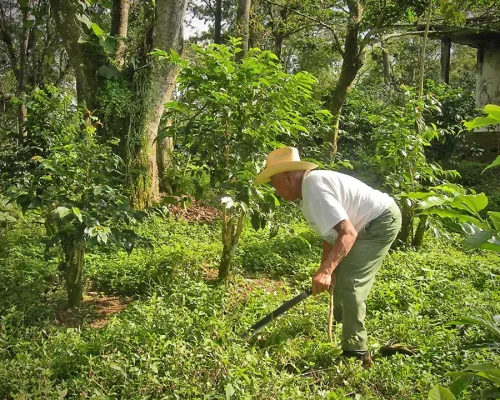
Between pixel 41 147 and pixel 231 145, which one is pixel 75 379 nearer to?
pixel 231 145

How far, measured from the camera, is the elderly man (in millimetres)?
3049

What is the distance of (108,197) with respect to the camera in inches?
151

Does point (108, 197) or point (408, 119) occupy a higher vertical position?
point (408, 119)

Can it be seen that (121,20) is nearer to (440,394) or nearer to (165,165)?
(165,165)

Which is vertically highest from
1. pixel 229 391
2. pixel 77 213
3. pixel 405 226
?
pixel 77 213

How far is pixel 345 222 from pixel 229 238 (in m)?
1.72

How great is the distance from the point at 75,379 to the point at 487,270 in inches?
158

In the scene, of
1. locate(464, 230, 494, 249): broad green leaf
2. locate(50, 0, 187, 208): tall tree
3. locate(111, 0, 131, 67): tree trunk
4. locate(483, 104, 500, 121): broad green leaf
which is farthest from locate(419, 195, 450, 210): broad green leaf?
locate(111, 0, 131, 67): tree trunk

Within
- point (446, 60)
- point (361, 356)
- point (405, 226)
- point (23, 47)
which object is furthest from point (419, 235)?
point (446, 60)

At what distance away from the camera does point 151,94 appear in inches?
254

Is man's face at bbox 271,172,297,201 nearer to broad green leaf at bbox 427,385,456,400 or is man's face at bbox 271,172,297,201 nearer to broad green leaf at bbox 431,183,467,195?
broad green leaf at bbox 431,183,467,195

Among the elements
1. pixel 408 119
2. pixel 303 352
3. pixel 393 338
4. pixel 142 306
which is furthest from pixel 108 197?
pixel 408 119

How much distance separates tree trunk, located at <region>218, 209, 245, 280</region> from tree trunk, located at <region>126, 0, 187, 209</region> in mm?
2085

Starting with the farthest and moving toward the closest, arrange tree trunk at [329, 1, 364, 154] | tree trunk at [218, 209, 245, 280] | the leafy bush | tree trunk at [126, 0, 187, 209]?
tree trunk at [329, 1, 364, 154]
tree trunk at [126, 0, 187, 209]
tree trunk at [218, 209, 245, 280]
the leafy bush
